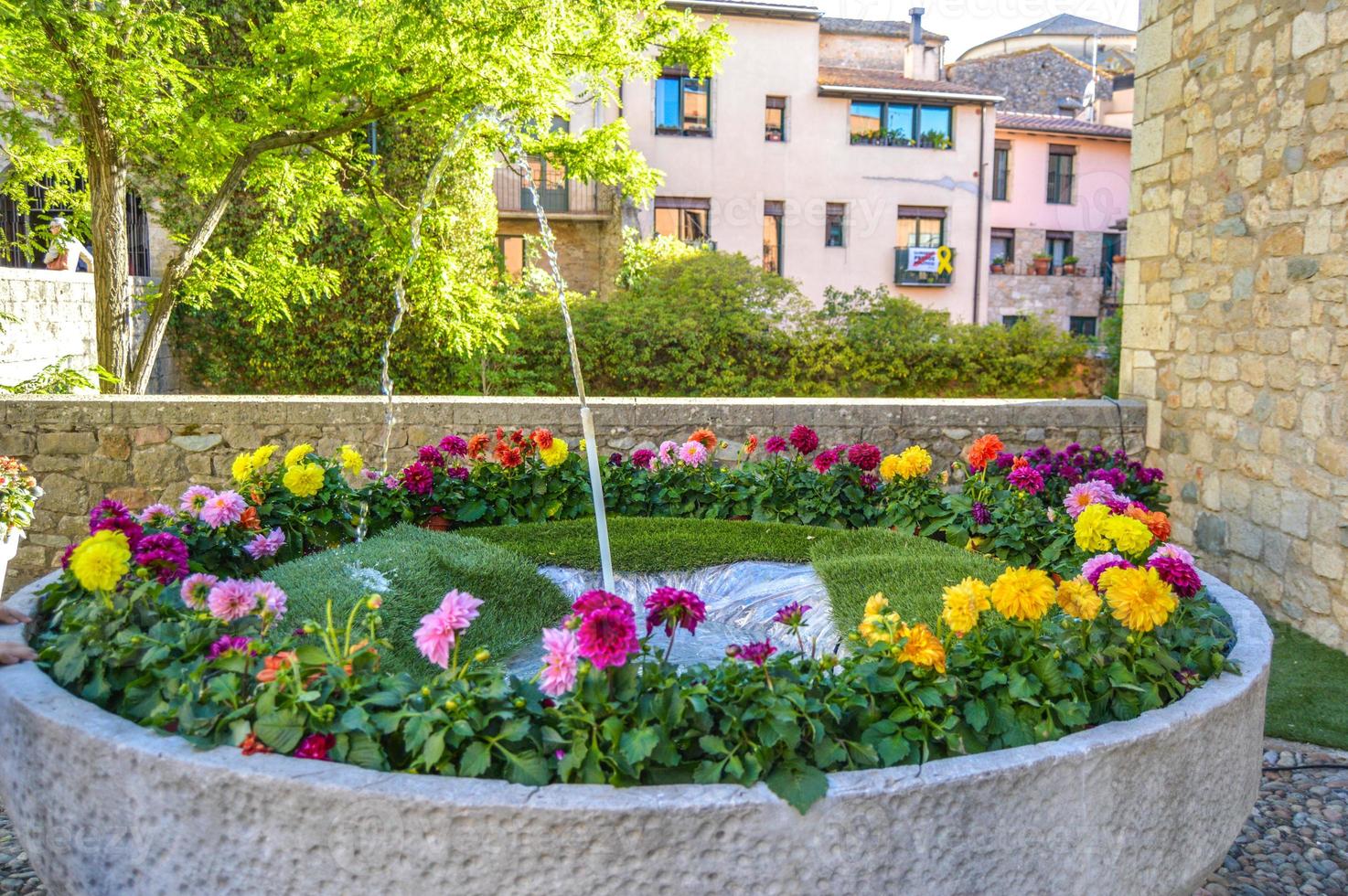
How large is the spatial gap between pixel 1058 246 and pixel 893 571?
25323mm

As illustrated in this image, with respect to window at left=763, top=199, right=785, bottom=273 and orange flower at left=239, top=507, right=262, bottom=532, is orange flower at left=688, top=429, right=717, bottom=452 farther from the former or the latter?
window at left=763, top=199, right=785, bottom=273

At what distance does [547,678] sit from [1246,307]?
16.3 feet

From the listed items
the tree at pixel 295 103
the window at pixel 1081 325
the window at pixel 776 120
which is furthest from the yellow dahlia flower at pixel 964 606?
the window at pixel 1081 325

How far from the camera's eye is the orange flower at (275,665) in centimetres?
209

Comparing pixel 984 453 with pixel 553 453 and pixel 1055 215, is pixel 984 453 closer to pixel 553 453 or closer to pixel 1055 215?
pixel 553 453

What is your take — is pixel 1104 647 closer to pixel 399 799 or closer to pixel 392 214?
pixel 399 799

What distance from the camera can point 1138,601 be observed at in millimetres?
2428

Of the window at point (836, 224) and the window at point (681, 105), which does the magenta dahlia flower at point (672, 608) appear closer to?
the window at point (681, 105)

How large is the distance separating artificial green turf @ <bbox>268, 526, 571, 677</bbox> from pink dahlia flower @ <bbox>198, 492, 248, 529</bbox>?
0.68 ft

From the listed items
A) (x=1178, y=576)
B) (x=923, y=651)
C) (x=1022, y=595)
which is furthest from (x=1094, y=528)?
(x=923, y=651)

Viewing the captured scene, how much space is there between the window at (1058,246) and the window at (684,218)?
931 centimetres

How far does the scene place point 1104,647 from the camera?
2.42 meters

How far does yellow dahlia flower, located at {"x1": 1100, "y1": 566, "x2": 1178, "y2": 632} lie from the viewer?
242 centimetres

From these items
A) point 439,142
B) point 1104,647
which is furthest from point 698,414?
point 439,142
